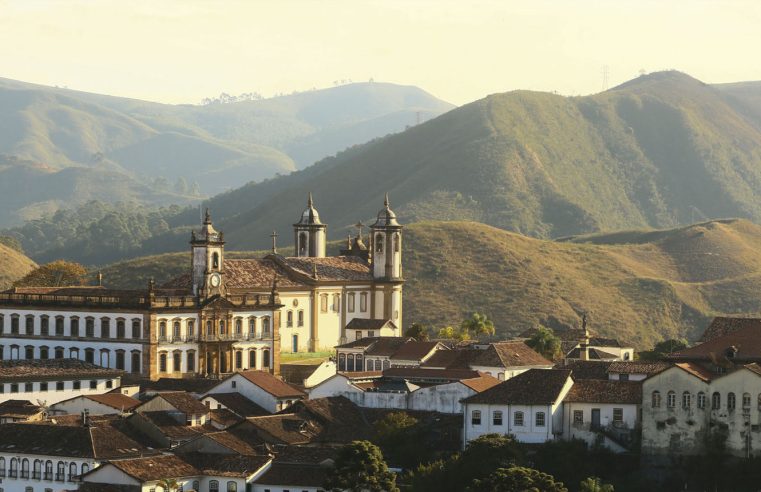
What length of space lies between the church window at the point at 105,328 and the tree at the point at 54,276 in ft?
109

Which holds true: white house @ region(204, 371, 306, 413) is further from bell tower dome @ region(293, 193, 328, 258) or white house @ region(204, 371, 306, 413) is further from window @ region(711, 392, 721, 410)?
bell tower dome @ region(293, 193, 328, 258)

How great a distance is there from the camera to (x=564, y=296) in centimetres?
15900

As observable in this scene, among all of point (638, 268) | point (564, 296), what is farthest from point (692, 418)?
point (638, 268)

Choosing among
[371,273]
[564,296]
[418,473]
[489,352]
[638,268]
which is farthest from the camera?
[638,268]

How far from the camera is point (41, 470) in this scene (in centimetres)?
7212

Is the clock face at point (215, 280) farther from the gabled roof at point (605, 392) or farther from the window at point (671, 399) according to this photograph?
the window at point (671, 399)

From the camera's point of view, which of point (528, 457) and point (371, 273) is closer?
point (528, 457)

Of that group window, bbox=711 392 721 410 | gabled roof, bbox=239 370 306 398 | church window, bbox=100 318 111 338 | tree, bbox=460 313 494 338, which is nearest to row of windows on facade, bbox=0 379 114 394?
church window, bbox=100 318 111 338

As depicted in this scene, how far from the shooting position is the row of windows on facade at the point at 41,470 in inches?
2808

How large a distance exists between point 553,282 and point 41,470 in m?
95.1

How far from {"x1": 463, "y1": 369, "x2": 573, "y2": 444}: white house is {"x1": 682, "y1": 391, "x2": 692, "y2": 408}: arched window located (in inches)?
218

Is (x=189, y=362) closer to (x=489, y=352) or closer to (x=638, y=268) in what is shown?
(x=489, y=352)

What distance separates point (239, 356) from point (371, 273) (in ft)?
69.6

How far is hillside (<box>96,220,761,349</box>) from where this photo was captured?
501ft
